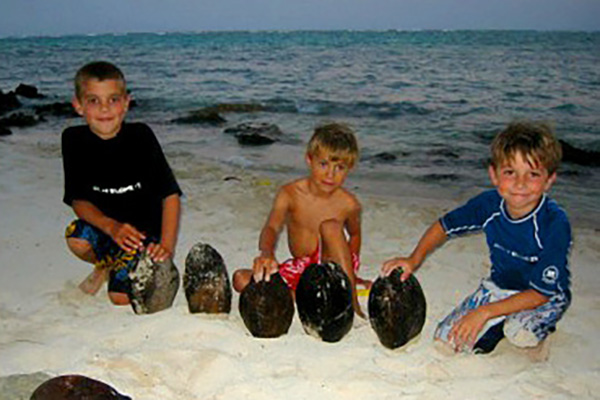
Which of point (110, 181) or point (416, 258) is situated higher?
point (110, 181)

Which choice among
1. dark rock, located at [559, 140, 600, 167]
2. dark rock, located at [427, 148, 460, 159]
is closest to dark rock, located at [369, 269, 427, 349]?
dark rock, located at [427, 148, 460, 159]

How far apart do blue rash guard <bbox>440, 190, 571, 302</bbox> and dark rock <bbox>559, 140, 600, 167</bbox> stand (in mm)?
6285

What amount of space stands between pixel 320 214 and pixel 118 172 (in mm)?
1331

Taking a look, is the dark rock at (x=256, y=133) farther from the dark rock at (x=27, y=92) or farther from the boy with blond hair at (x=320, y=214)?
the dark rock at (x=27, y=92)

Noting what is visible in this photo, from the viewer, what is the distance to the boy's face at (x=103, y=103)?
3.79 m

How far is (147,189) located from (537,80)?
1753 cm

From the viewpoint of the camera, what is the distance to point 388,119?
13.3 metres

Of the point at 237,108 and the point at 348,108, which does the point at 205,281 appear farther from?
the point at 237,108

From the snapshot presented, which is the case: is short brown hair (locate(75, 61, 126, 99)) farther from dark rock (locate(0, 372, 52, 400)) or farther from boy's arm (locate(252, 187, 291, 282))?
dark rock (locate(0, 372, 52, 400))

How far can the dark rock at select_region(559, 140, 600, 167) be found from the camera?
8914mm

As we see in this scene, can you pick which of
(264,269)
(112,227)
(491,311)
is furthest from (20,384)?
A: (491,311)

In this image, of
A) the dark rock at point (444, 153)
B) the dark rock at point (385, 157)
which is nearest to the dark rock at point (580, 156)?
the dark rock at point (444, 153)

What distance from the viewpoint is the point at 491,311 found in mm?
3045

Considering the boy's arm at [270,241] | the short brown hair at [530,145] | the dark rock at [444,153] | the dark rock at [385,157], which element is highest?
the short brown hair at [530,145]
